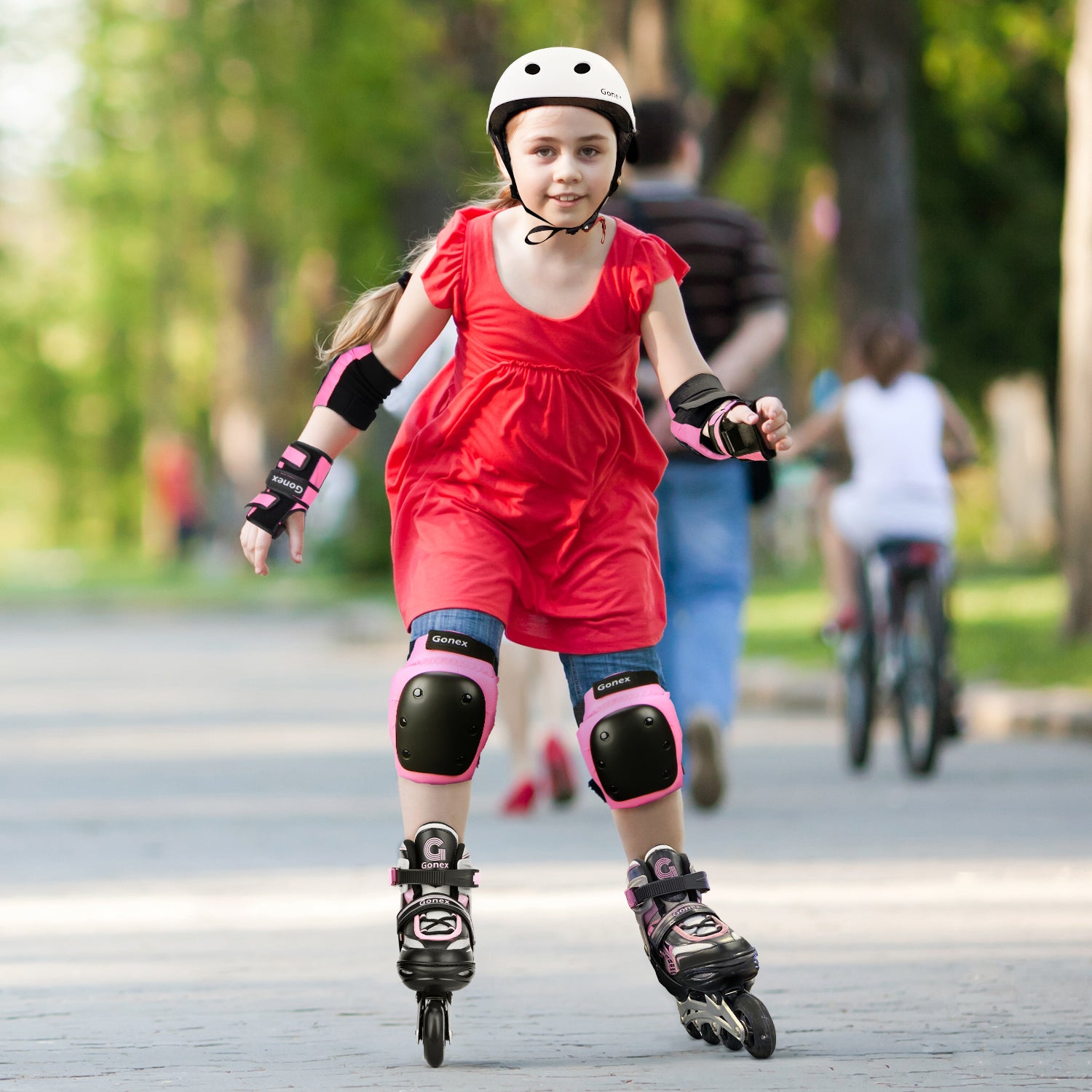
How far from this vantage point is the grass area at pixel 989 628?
13117 mm

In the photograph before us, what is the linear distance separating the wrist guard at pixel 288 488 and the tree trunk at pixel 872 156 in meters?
13.5

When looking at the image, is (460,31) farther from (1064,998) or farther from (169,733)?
(1064,998)

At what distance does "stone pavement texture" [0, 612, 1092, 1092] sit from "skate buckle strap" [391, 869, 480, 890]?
32 cm

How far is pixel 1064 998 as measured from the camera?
4.88 metres

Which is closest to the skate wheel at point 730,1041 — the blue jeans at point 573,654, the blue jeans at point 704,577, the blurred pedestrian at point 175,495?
the blue jeans at point 573,654

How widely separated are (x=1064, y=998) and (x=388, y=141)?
72.7 ft

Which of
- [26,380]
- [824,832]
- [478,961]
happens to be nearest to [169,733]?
[824,832]

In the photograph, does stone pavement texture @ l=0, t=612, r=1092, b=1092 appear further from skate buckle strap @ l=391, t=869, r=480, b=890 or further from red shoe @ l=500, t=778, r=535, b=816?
skate buckle strap @ l=391, t=869, r=480, b=890

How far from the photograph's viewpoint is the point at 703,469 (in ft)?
26.4

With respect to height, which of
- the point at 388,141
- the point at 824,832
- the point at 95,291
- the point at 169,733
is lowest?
the point at 824,832

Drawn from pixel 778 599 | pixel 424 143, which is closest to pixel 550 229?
pixel 778 599

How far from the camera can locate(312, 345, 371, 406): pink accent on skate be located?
468 centimetres

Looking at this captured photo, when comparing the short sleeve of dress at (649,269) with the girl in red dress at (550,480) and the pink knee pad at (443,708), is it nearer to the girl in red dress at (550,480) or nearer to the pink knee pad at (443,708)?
the girl in red dress at (550,480)

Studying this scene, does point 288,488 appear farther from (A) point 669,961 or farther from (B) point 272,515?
(A) point 669,961
